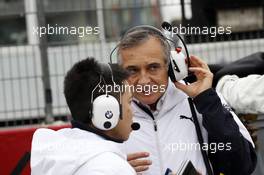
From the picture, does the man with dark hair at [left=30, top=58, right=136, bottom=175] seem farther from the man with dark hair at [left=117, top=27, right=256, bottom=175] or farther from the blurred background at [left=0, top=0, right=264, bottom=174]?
the blurred background at [left=0, top=0, right=264, bottom=174]

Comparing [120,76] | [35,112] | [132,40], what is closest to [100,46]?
[35,112]

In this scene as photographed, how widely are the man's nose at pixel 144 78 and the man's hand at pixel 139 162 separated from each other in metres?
0.38

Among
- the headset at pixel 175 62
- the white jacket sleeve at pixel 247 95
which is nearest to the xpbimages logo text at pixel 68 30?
the white jacket sleeve at pixel 247 95

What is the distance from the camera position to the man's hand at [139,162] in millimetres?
2974

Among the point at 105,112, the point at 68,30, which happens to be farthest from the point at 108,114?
the point at 68,30

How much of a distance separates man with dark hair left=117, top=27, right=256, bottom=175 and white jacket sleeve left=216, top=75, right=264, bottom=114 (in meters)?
0.48

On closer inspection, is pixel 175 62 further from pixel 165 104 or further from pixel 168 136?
pixel 168 136

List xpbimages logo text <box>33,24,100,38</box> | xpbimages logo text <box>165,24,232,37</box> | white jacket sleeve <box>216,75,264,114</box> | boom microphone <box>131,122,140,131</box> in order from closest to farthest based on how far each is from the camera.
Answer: boom microphone <box>131,122,140,131</box>
white jacket sleeve <box>216,75,264,114</box>
xpbimages logo text <box>33,24,100,38</box>
xpbimages logo text <box>165,24,232,37</box>

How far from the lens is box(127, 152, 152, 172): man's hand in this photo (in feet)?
9.76

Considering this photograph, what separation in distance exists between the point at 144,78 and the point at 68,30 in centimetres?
519

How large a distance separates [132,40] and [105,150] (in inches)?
38.1

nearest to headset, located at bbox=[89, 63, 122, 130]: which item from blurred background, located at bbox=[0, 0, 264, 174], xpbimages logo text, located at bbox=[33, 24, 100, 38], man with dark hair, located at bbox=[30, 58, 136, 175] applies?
man with dark hair, located at bbox=[30, 58, 136, 175]

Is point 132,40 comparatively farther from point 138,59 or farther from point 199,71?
point 199,71

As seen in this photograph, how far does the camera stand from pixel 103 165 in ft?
7.63
